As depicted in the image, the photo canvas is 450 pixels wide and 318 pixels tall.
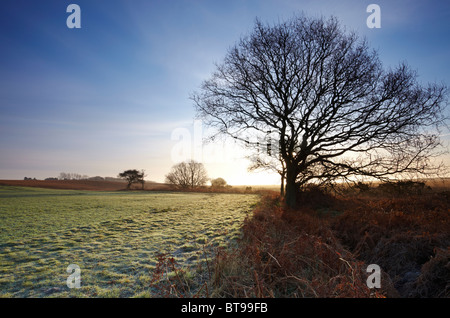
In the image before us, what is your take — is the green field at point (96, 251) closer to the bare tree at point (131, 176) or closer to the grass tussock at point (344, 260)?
the grass tussock at point (344, 260)

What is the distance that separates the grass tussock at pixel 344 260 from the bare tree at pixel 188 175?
196 ft

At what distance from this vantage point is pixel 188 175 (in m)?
67.4

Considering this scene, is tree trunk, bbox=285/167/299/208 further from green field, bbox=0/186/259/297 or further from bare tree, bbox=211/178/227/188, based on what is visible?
bare tree, bbox=211/178/227/188

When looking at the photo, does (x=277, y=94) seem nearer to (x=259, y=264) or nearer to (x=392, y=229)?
(x=392, y=229)

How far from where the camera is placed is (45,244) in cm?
654

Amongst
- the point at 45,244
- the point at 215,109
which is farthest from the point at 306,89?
the point at 45,244

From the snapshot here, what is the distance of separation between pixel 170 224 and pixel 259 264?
6.64 m

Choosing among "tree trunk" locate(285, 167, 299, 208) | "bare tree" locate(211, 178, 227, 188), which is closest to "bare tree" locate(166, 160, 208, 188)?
"bare tree" locate(211, 178, 227, 188)

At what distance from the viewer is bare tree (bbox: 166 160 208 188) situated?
66.4 m

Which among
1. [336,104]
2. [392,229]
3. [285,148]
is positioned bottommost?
[392,229]

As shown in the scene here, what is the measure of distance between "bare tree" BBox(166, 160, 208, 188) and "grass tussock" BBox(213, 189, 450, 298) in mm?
59621

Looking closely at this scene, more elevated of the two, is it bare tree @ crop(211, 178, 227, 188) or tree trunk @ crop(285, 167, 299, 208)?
tree trunk @ crop(285, 167, 299, 208)

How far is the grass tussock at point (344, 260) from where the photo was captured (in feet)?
11.2

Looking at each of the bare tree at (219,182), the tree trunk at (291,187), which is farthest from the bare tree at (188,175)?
the tree trunk at (291,187)
